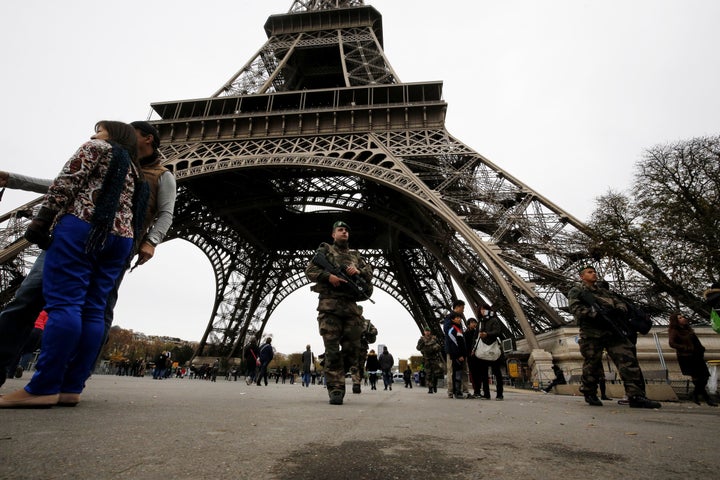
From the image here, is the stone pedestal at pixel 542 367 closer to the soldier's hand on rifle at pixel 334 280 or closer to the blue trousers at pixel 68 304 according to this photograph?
the soldier's hand on rifle at pixel 334 280

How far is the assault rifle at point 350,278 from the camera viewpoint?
169 inches

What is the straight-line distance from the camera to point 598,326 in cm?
481

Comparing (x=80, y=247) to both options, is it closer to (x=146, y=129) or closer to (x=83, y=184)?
(x=83, y=184)

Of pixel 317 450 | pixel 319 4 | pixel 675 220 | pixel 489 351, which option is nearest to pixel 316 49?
pixel 319 4

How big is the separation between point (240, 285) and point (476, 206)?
1998 centimetres

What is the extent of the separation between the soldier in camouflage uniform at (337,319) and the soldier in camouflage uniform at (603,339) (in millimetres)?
2693

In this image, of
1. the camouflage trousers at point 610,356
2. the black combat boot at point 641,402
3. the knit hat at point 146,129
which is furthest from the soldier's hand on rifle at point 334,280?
the black combat boot at point 641,402

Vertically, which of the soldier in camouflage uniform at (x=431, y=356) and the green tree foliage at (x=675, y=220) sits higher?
the green tree foliage at (x=675, y=220)

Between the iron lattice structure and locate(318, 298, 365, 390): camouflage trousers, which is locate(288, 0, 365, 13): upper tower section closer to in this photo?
the iron lattice structure

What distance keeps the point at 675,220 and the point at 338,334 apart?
12903 mm

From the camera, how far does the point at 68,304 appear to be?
2.42m

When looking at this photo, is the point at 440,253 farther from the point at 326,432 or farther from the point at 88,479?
the point at 88,479

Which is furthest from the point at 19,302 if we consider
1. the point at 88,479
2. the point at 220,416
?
the point at 88,479

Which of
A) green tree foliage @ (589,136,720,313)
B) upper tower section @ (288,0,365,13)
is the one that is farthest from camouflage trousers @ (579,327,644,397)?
upper tower section @ (288,0,365,13)
